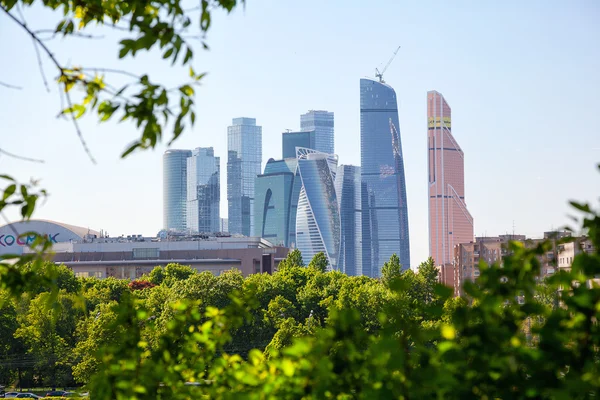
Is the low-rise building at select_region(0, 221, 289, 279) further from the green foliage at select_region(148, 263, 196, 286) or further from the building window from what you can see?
the green foliage at select_region(148, 263, 196, 286)

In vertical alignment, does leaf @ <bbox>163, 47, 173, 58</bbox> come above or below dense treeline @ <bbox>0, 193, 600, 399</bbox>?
above

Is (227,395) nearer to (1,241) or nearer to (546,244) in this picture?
(546,244)

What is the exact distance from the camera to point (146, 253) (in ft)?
539

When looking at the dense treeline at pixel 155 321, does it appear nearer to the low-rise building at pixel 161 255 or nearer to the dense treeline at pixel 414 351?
the dense treeline at pixel 414 351

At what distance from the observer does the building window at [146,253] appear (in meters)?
164

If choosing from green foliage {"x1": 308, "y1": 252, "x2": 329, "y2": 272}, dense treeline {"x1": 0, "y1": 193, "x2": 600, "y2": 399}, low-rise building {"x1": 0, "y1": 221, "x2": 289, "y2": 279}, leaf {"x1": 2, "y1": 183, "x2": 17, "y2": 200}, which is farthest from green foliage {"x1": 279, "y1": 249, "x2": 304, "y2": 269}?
leaf {"x1": 2, "y1": 183, "x2": 17, "y2": 200}

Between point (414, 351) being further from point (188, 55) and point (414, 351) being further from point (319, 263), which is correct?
point (319, 263)

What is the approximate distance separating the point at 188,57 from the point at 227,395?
2166mm

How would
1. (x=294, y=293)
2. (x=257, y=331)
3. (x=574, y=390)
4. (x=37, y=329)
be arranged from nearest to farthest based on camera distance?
(x=574, y=390)
(x=37, y=329)
(x=257, y=331)
(x=294, y=293)

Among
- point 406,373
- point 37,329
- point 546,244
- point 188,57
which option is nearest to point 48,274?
point 188,57

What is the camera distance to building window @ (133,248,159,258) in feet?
537

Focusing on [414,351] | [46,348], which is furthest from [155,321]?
[414,351]

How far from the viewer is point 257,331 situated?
70.2m

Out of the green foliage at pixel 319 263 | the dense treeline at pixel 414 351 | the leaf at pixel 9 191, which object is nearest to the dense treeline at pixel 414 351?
the dense treeline at pixel 414 351
